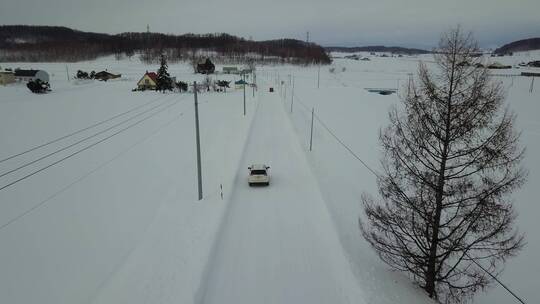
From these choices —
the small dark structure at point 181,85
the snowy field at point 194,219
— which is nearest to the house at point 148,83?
the small dark structure at point 181,85

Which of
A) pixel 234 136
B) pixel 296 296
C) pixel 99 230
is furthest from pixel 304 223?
pixel 234 136

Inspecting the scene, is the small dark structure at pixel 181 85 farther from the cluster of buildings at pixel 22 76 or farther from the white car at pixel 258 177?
the white car at pixel 258 177

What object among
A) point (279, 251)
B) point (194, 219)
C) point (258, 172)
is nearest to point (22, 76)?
point (258, 172)

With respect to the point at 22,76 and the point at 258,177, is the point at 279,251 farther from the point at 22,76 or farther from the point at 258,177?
the point at 22,76

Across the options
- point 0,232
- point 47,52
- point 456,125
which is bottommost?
point 0,232

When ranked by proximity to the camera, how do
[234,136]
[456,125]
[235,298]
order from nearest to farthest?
[456,125], [235,298], [234,136]

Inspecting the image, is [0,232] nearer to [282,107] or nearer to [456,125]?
[456,125]

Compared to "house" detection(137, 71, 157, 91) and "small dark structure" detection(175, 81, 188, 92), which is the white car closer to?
"small dark structure" detection(175, 81, 188, 92)

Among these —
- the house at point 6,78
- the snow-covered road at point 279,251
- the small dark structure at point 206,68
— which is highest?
the small dark structure at point 206,68
